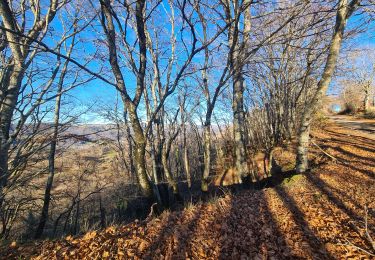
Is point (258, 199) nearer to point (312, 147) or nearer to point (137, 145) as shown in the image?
point (137, 145)

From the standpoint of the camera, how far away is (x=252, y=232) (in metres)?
3.97

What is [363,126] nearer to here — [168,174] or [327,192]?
[168,174]

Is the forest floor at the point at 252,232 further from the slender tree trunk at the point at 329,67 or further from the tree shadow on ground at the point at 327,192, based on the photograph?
the slender tree trunk at the point at 329,67

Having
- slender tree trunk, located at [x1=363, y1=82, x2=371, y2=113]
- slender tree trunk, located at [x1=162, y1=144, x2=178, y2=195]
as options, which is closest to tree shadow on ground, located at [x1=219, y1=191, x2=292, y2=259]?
slender tree trunk, located at [x1=162, y1=144, x2=178, y2=195]

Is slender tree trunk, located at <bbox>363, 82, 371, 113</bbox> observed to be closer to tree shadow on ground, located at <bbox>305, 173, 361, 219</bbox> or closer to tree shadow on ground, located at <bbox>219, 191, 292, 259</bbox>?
tree shadow on ground, located at <bbox>305, 173, 361, 219</bbox>

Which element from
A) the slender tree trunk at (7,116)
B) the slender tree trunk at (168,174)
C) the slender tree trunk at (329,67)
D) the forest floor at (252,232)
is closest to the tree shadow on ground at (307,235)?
the forest floor at (252,232)

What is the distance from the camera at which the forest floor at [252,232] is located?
128 inches

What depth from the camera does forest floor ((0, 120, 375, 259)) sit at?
10.7ft

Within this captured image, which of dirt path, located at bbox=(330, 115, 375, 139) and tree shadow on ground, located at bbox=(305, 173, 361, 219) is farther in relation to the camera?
dirt path, located at bbox=(330, 115, 375, 139)

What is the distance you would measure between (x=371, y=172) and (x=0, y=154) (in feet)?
29.1

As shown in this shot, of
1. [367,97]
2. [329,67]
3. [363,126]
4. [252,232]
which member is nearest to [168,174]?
[252,232]

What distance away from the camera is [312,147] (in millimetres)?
11445

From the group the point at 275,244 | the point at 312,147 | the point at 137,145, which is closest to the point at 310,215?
the point at 275,244

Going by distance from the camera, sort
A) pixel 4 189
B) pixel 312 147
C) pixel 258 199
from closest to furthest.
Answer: pixel 4 189 → pixel 258 199 → pixel 312 147
